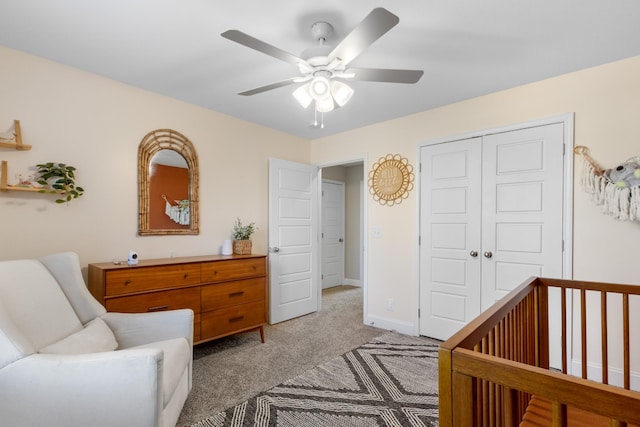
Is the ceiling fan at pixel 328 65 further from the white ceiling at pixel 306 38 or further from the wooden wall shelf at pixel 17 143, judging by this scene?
the wooden wall shelf at pixel 17 143

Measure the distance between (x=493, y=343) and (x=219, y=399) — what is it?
5.91 ft

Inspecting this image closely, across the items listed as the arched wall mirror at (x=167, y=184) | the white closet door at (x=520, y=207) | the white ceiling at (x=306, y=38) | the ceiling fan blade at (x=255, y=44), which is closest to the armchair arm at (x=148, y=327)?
the arched wall mirror at (x=167, y=184)

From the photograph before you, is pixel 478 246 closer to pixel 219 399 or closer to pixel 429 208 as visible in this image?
pixel 429 208

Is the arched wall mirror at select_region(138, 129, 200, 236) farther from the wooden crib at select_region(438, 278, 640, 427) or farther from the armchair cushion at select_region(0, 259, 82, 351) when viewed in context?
the wooden crib at select_region(438, 278, 640, 427)

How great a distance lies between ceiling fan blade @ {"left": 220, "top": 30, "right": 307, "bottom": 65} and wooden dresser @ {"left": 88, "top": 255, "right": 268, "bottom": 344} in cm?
177

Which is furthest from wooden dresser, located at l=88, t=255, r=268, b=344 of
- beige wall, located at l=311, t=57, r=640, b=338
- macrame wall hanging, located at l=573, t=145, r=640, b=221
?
macrame wall hanging, located at l=573, t=145, r=640, b=221

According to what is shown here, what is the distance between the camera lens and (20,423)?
1.29 m

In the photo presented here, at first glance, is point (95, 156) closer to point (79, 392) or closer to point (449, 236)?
point (79, 392)

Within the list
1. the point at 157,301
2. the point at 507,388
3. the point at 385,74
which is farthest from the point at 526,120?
the point at 157,301

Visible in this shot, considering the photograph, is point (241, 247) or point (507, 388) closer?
point (507, 388)

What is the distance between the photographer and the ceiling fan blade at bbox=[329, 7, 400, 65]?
1.28 m

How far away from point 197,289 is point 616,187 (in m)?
3.26

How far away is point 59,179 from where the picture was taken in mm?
2297

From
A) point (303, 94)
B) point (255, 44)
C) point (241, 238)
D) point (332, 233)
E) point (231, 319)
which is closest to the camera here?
point (255, 44)
